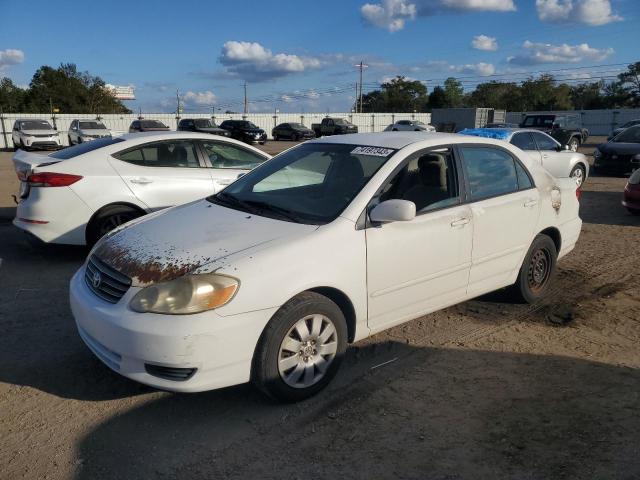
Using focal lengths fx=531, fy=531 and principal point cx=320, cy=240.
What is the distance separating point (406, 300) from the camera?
3754mm

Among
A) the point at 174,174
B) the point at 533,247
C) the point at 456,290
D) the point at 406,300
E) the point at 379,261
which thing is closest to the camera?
the point at 379,261

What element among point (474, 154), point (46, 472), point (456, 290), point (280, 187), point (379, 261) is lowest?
point (46, 472)

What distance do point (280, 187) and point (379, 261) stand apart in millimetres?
1199

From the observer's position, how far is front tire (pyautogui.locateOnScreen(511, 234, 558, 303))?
4.80m

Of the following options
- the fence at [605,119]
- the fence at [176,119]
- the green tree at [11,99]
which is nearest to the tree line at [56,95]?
the green tree at [11,99]

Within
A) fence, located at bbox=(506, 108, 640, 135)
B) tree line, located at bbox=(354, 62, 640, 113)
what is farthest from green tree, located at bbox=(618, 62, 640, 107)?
fence, located at bbox=(506, 108, 640, 135)

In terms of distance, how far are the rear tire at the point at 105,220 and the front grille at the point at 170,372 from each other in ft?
11.8

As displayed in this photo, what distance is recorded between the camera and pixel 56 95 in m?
64.8

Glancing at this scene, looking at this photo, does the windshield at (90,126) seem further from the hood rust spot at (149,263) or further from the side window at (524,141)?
the hood rust spot at (149,263)

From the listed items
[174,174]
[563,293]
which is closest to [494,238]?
[563,293]

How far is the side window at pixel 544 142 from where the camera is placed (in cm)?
1251

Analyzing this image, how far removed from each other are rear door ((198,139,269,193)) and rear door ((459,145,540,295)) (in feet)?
10.8

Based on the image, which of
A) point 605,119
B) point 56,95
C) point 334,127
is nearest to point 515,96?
point 605,119

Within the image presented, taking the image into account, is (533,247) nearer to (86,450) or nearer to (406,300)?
(406,300)
